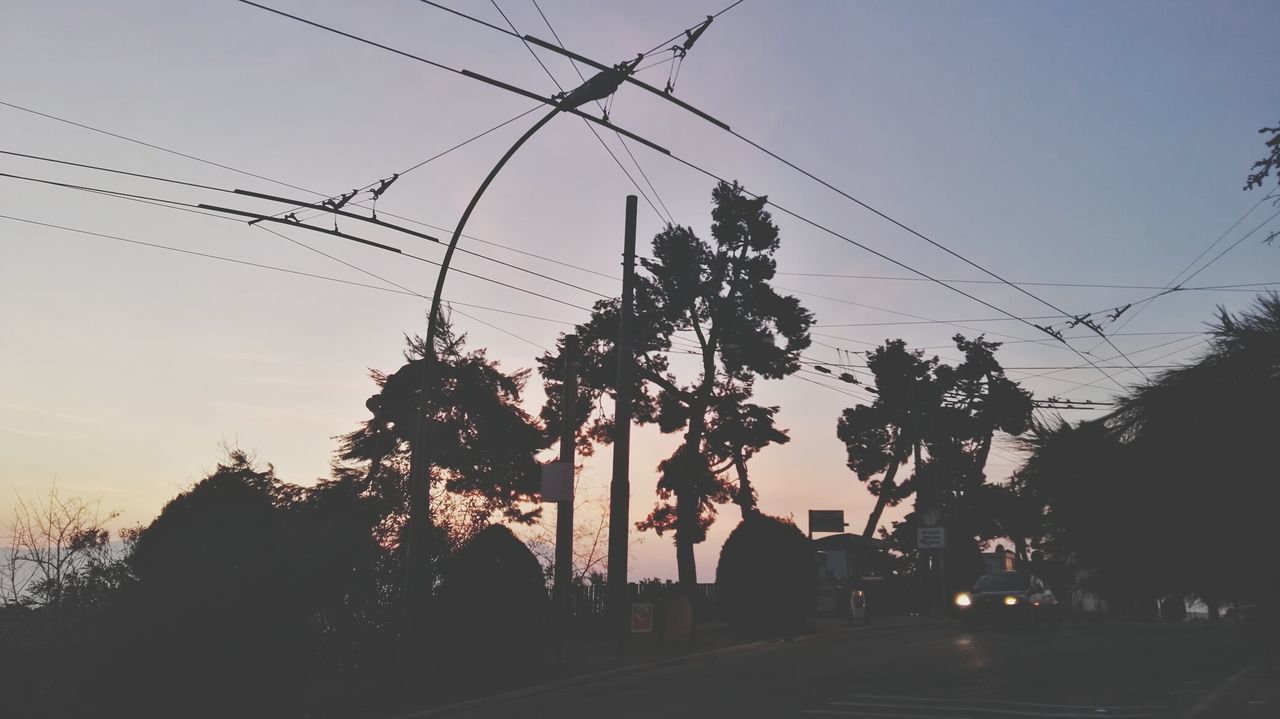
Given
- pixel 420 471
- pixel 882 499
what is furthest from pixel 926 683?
pixel 882 499

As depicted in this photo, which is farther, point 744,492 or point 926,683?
point 744,492

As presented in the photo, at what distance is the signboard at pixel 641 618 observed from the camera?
67.9 feet

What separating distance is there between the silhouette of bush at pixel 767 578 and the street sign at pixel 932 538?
38.7 feet

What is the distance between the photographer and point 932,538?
1497 inches

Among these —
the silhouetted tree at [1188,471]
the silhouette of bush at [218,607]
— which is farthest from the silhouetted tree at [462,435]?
the silhouetted tree at [1188,471]

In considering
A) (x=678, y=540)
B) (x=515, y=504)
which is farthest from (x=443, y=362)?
(x=678, y=540)

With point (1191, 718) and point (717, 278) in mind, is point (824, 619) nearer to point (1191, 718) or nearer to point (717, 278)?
point (717, 278)

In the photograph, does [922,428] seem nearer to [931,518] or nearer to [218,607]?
[931,518]

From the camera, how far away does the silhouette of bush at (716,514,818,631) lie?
88.6ft

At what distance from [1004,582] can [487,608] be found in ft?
62.7

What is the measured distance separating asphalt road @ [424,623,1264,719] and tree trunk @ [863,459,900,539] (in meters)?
29.7

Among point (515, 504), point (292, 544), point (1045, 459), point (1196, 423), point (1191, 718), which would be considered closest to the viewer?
point (1196, 423)

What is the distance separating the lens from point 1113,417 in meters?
3.56

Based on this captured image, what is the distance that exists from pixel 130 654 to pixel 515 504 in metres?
26.9
